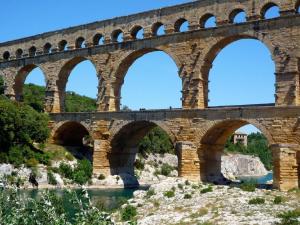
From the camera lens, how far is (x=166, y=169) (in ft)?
172

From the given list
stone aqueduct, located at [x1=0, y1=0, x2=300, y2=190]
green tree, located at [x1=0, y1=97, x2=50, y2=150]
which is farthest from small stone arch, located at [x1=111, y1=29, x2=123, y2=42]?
green tree, located at [x1=0, y1=97, x2=50, y2=150]

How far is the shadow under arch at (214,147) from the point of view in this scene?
1224 inches

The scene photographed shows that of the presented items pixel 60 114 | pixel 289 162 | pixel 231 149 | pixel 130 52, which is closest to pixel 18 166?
pixel 60 114

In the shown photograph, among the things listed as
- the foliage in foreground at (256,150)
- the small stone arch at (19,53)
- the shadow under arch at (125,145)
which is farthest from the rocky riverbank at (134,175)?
the small stone arch at (19,53)

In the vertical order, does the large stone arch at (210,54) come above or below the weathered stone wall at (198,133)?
above

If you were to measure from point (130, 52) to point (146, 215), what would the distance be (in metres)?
18.5

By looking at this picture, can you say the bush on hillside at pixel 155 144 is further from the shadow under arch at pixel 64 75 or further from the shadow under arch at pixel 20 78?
the shadow under arch at pixel 20 78

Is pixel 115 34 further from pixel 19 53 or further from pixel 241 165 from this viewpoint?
pixel 241 165

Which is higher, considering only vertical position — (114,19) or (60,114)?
(114,19)

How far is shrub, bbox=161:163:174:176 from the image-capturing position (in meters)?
51.2

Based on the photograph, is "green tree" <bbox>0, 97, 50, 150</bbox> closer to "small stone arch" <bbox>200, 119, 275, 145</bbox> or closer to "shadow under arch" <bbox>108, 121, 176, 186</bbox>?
"shadow under arch" <bbox>108, 121, 176, 186</bbox>

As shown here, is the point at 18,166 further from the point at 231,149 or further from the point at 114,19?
the point at 231,149

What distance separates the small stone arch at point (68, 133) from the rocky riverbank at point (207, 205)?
1600 cm

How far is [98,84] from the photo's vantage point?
38.6 m
